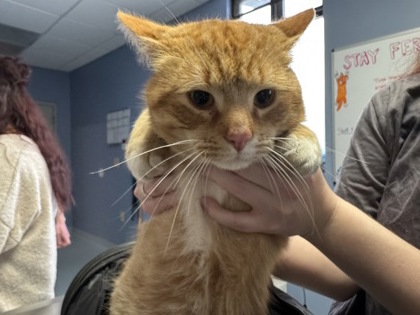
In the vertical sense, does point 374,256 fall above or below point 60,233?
above

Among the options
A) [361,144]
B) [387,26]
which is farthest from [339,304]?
[387,26]

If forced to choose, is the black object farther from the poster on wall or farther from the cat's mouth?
the poster on wall

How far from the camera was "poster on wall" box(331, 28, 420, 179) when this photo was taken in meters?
2.13

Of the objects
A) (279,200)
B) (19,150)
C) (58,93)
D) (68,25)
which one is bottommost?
(279,200)

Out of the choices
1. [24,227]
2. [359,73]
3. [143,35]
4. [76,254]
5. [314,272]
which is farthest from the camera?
[76,254]

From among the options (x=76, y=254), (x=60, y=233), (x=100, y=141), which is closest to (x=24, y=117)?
(x=60, y=233)

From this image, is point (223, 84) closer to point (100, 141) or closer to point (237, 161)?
point (237, 161)

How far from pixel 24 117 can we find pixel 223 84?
1.42 metres

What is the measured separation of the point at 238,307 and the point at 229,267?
0.09m

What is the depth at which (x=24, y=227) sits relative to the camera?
5.06 ft

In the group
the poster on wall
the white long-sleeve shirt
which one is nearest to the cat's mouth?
the white long-sleeve shirt

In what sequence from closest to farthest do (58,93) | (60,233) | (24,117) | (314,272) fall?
(314,272) → (24,117) → (60,233) → (58,93)

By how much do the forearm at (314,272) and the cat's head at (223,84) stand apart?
317 millimetres

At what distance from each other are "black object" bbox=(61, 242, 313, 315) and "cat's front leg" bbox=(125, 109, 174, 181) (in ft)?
1.09
